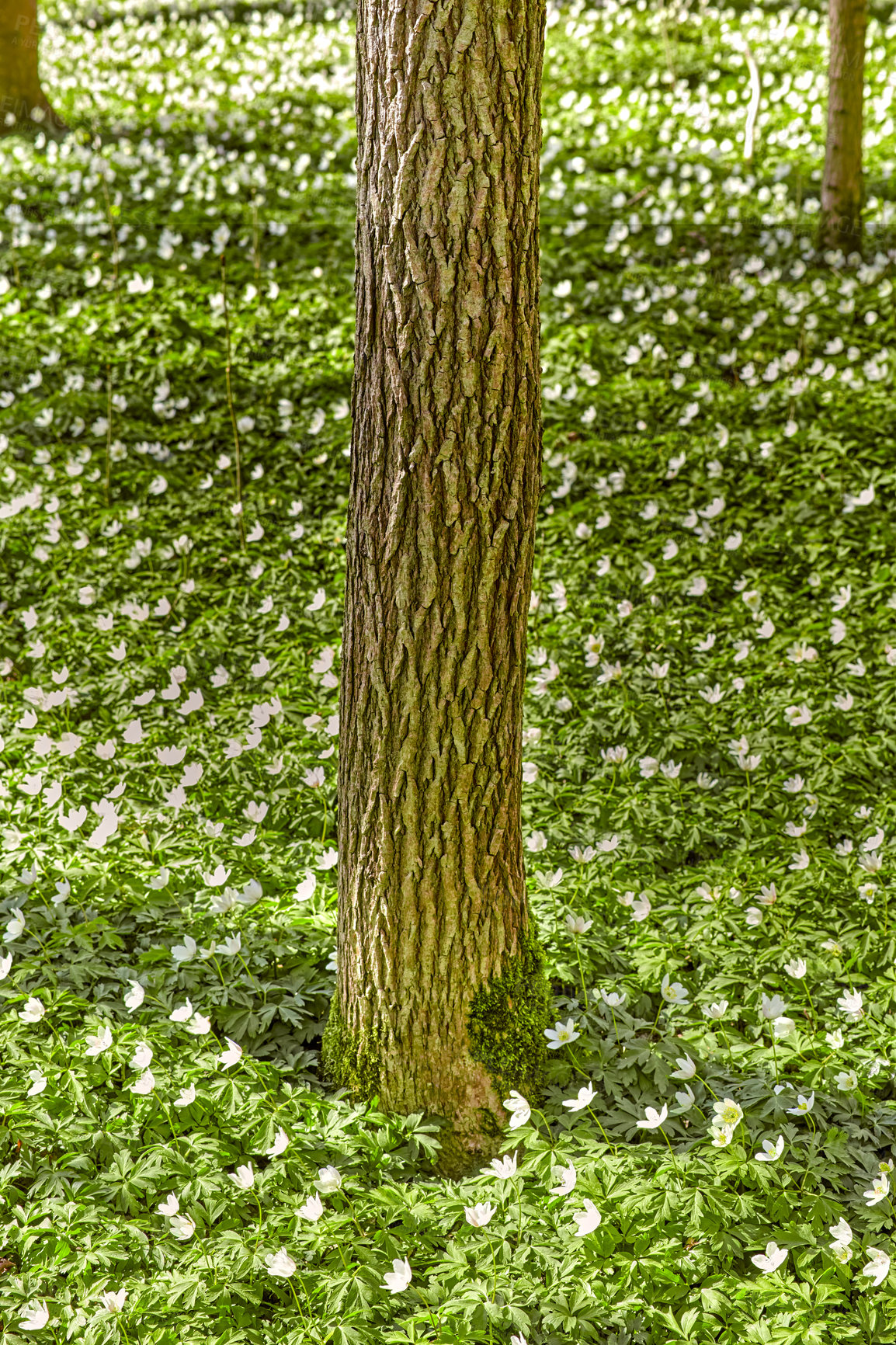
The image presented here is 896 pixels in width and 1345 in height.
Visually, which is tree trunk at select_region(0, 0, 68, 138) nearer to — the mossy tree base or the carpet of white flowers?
the carpet of white flowers

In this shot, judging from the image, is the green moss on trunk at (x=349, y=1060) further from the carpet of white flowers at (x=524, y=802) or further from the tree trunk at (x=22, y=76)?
the tree trunk at (x=22, y=76)

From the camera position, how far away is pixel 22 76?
A: 10914mm

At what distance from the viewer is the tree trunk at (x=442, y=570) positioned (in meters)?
2.38

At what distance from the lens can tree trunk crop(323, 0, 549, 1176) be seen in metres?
2.38

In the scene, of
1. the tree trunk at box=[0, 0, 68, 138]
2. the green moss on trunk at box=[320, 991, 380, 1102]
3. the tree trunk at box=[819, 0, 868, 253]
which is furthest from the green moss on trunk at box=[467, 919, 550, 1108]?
the tree trunk at box=[0, 0, 68, 138]

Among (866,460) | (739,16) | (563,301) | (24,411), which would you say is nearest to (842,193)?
(563,301)

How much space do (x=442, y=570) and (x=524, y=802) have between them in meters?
1.61

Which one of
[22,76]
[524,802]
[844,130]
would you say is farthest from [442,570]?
[22,76]

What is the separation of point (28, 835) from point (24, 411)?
3.89 metres

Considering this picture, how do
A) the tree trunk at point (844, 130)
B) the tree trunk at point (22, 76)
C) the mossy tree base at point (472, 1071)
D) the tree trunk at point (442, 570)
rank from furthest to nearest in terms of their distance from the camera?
the tree trunk at point (22, 76) → the tree trunk at point (844, 130) → the mossy tree base at point (472, 1071) → the tree trunk at point (442, 570)

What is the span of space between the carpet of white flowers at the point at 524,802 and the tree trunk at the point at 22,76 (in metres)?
2.73

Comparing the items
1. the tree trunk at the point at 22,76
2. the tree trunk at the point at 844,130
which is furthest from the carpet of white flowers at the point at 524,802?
the tree trunk at the point at 22,76

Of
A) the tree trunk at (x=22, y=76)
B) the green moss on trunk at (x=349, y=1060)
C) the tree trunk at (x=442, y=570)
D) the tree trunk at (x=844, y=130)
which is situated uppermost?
the tree trunk at (x=22, y=76)

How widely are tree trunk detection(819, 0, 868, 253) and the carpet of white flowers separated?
31cm
